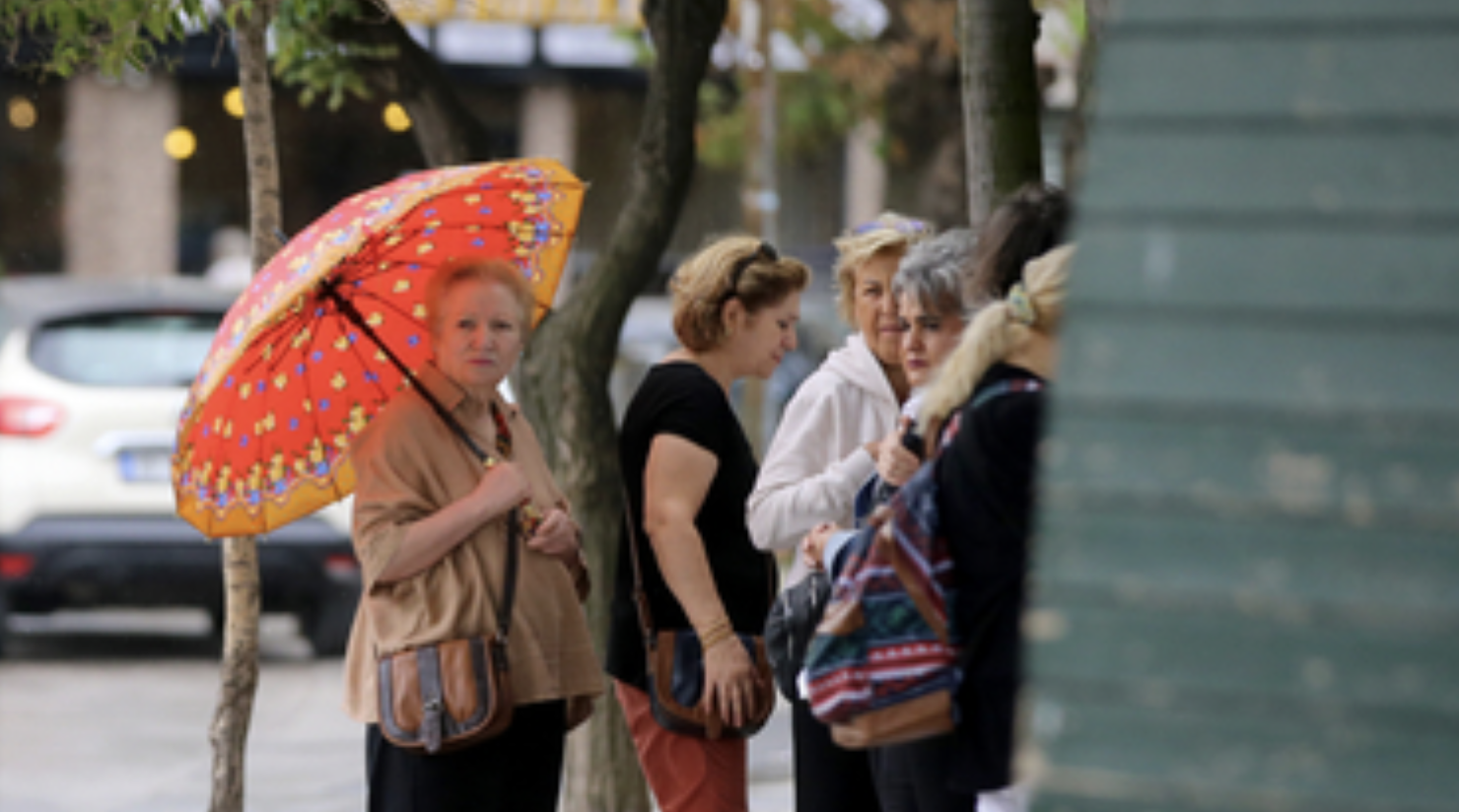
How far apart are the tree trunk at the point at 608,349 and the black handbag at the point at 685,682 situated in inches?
71.2

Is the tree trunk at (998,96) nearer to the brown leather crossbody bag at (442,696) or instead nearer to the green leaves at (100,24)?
the brown leather crossbody bag at (442,696)

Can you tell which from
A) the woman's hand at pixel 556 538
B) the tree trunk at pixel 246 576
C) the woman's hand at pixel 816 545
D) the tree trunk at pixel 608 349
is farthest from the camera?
the tree trunk at pixel 608 349

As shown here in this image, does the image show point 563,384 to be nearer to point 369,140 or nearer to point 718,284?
point 718,284

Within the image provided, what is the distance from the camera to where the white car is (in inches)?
365

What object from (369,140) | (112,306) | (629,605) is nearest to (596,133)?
(369,140)

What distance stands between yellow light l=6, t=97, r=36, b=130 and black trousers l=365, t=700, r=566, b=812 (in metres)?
15.6

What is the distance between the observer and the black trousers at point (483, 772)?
3.76 m

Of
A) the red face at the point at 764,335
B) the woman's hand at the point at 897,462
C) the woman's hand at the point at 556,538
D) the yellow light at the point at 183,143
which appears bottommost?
the woman's hand at the point at 556,538

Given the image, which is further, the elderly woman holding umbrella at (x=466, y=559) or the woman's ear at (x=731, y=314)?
the woman's ear at (x=731, y=314)

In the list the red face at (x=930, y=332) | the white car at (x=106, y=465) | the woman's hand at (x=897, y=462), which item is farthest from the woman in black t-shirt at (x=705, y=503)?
the white car at (x=106, y=465)

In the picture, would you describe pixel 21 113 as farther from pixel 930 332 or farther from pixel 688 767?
pixel 930 332

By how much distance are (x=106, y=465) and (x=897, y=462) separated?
682cm

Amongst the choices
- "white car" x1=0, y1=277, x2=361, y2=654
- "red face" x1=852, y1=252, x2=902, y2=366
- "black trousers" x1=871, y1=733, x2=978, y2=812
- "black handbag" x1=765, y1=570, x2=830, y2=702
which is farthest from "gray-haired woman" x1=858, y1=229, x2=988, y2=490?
"white car" x1=0, y1=277, x2=361, y2=654

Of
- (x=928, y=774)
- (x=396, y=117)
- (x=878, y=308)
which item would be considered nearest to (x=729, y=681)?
(x=878, y=308)
